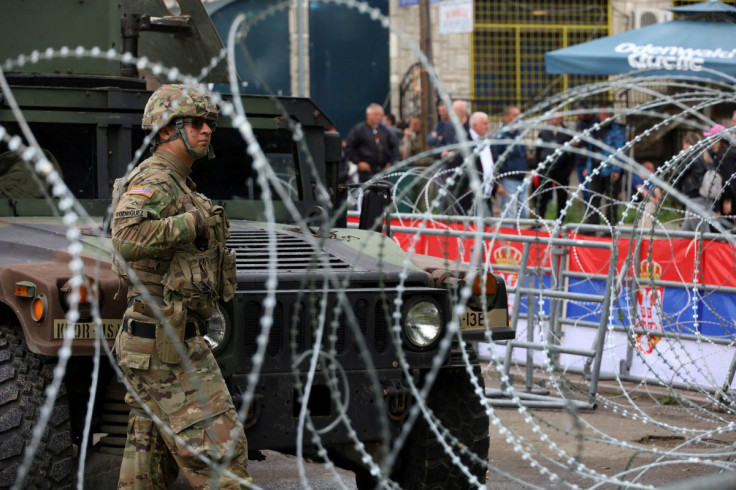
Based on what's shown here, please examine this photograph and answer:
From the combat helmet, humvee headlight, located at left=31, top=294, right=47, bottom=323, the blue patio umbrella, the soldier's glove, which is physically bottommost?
humvee headlight, located at left=31, top=294, right=47, bottom=323

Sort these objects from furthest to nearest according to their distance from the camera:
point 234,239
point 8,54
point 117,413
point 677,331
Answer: point 677,331 → point 8,54 → point 234,239 → point 117,413

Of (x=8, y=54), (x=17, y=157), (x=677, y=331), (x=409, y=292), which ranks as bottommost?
(x=677, y=331)

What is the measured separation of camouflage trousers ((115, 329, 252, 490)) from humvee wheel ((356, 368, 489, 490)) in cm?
114

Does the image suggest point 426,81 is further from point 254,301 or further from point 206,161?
point 254,301

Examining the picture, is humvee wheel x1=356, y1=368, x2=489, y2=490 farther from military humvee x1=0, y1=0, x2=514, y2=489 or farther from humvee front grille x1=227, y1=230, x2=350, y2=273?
humvee front grille x1=227, y1=230, x2=350, y2=273

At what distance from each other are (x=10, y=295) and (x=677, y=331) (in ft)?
15.9

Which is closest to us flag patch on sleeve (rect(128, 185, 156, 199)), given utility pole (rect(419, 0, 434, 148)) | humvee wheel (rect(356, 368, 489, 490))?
humvee wheel (rect(356, 368, 489, 490))

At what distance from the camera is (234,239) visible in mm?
5367

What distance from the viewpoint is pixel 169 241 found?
4234 millimetres

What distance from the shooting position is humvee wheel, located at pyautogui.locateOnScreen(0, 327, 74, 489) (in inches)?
176

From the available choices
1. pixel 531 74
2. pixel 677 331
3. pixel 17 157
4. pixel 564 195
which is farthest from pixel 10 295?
pixel 531 74

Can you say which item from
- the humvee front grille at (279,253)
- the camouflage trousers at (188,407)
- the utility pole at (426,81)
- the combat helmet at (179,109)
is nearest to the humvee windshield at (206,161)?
the humvee front grille at (279,253)

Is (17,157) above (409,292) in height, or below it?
above

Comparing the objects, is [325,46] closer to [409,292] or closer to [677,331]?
[677,331]
